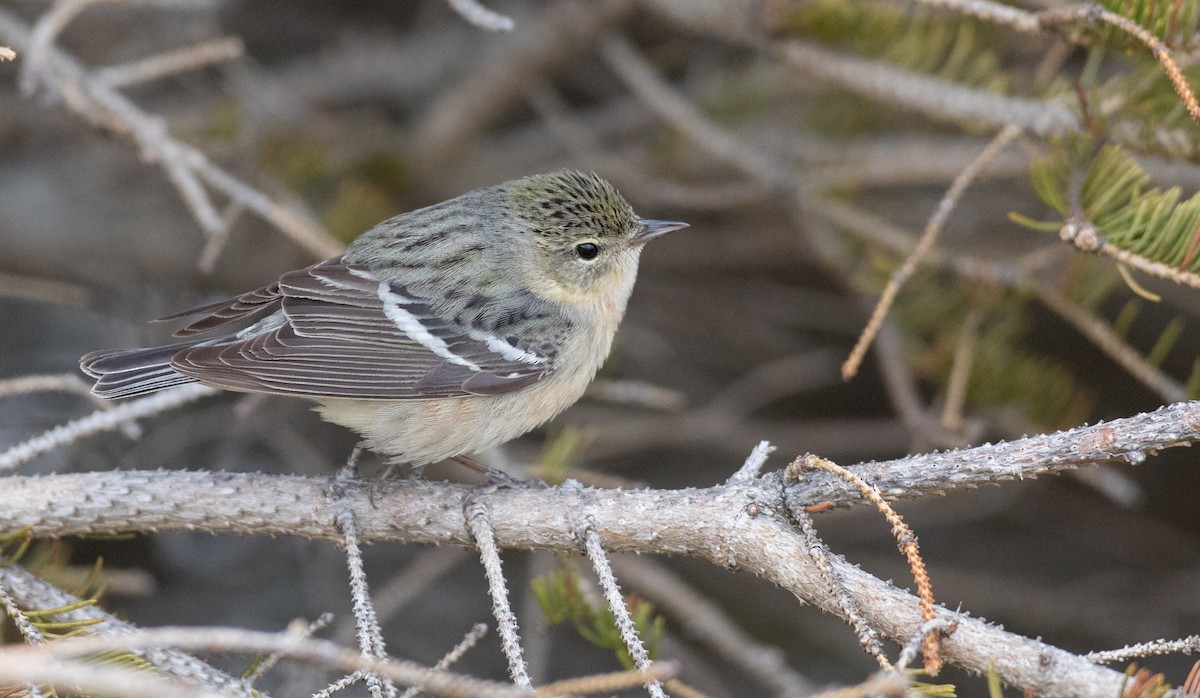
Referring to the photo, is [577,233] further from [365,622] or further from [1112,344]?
[365,622]

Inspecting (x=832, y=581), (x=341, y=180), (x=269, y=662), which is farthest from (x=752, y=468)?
(x=341, y=180)

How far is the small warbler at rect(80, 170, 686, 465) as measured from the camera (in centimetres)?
315

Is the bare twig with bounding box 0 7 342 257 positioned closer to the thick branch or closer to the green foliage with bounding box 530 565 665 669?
the thick branch

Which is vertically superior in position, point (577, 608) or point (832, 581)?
point (577, 608)

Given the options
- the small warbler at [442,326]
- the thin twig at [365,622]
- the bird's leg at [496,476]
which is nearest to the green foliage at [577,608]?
the bird's leg at [496,476]

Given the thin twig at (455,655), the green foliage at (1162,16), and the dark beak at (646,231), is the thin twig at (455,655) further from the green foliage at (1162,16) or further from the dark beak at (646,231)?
the green foliage at (1162,16)

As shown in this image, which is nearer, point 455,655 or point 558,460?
point 455,655

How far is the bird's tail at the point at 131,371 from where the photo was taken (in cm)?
307

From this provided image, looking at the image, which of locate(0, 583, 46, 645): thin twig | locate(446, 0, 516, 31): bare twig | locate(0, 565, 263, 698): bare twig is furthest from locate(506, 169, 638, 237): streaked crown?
locate(0, 583, 46, 645): thin twig

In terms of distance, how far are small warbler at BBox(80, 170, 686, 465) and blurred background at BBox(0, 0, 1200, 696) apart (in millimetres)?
561

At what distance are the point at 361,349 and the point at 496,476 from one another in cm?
60

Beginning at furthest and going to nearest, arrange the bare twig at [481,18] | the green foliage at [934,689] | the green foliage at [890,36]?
the green foliage at [890,36] < the bare twig at [481,18] < the green foliage at [934,689]

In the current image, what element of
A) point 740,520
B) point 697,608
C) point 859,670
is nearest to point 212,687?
point 740,520

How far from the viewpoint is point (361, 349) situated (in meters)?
3.30
